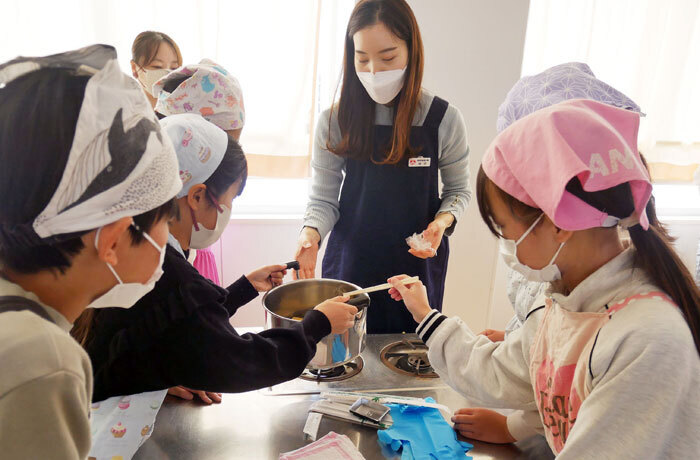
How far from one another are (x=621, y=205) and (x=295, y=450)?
837 millimetres

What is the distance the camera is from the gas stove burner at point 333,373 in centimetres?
136

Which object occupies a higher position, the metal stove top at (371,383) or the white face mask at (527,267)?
the white face mask at (527,267)

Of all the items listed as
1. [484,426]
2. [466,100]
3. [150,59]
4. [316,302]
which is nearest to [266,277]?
[316,302]

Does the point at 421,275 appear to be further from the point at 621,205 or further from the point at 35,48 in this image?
the point at 35,48

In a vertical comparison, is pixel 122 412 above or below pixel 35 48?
below

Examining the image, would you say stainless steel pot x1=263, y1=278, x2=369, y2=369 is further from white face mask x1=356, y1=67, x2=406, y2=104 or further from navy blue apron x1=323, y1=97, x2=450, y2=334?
white face mask x1=356, y1=67, x2=406, y2=104

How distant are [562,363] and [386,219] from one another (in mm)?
1118

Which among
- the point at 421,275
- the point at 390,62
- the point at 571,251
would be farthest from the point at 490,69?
the point at 571,251

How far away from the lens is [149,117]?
75 cm

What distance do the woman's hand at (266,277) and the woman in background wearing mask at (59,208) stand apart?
0.83 m

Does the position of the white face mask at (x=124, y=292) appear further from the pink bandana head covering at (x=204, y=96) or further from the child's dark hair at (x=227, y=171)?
the pink bandana head covering at (x=204, y=96)

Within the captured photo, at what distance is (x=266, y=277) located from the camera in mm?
1600

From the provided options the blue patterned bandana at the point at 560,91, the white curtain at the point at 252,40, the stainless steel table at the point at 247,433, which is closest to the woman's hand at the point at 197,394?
the stainless steel table at the point at 247,433

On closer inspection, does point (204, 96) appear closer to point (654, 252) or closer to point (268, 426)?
point (268, 426)
